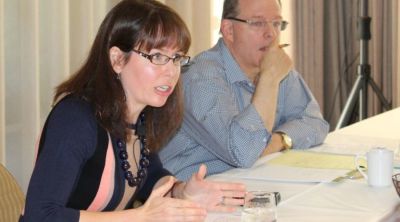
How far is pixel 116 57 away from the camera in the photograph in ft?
5.01

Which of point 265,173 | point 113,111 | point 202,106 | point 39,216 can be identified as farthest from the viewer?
point 202,106

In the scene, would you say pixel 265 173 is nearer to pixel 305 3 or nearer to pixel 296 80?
pixel 296 80

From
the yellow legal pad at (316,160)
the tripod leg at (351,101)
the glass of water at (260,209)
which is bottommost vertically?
the tripod leg at (351,101)

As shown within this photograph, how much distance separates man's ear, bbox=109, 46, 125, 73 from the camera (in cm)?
152

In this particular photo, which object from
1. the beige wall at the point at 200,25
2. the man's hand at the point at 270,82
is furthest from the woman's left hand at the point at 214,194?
the beige wall at the point at 200,25

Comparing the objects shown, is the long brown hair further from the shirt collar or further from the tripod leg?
the tripod leg

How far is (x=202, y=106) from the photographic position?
2076mm

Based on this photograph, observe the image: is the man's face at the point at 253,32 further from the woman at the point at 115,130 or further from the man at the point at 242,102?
the woman at the point at 115,130

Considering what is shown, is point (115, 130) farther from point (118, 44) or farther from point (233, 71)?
point (233, 71)

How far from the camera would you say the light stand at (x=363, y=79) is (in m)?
4.12

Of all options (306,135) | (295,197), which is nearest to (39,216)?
(295,197)

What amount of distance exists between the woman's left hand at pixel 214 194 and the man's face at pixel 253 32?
0.73m

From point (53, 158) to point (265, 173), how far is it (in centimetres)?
70

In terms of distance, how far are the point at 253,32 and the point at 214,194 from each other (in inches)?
33.1
